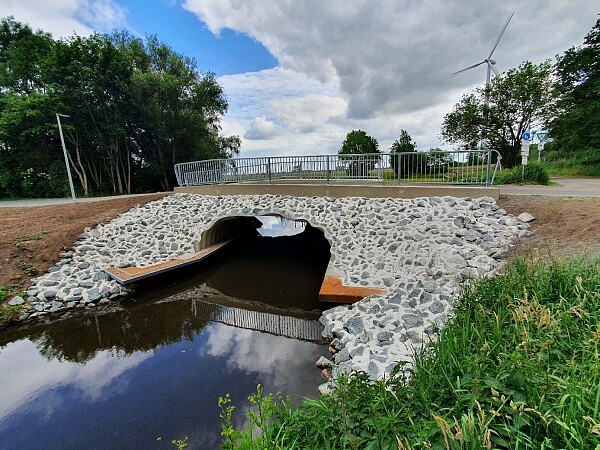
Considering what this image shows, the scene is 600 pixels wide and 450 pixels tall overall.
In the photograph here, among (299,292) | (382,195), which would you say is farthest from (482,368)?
(382,195)

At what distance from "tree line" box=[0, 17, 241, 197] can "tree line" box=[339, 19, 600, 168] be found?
1678 cm

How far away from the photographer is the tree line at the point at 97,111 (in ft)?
58.7

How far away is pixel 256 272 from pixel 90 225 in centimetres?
568

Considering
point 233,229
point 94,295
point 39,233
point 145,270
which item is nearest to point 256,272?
point 145,270

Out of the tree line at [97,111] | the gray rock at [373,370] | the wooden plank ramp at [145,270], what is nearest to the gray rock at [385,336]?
the gray rock at [373,370]

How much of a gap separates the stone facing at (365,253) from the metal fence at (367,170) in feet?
2.86

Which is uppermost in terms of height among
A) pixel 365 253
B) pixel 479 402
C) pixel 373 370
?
pixel 479 402

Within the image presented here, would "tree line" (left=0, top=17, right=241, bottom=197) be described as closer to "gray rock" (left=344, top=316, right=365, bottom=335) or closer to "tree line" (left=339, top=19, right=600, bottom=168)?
"tree line" (left=339, top=19, right=600, bottom=168)

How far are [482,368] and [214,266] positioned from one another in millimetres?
8843

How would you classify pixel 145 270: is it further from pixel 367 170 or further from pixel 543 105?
pixel 543 105

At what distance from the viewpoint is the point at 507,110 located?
1706 cm

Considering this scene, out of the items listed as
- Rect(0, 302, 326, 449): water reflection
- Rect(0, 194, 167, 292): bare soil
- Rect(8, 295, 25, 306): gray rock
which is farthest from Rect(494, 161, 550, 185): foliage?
Rect(8, 295, 25, 306): gray rock

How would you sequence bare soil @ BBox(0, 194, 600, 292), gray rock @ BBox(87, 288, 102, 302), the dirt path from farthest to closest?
gray rock @ BBox(87, 288, 102, 302)
bare soil @ BBox(0, 194, 600, 292)
the dirt path

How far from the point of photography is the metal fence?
7789 millimetres
